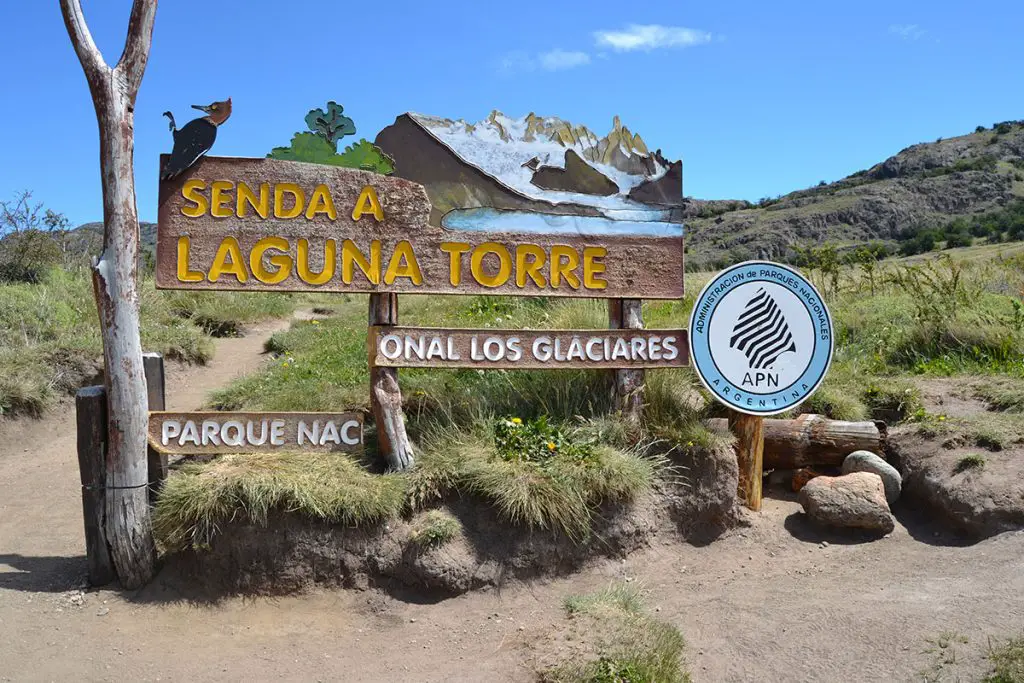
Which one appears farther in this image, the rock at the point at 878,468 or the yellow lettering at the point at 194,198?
the rock at the point at 878,468

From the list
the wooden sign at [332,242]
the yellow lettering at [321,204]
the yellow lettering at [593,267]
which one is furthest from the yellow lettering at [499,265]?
the yellow lettering at [321,204]

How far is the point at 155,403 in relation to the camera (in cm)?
579

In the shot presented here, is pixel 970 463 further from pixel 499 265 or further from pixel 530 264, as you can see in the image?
pixel 499 265

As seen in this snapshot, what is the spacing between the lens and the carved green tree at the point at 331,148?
620cm

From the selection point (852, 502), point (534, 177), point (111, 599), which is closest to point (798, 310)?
point (852, 502)

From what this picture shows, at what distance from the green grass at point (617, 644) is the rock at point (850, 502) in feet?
6.50

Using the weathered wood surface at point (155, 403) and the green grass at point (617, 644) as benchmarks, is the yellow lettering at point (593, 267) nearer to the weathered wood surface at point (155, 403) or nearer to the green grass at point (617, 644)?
the green grass at point (617, 644)

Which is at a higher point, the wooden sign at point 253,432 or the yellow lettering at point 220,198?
the yellow lettering at point 220,198

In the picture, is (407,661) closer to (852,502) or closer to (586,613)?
(586,613)

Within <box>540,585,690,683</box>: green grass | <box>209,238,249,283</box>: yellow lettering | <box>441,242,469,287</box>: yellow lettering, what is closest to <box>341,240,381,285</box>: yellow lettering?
<box>441,242,469,287</box>: yellow lettering

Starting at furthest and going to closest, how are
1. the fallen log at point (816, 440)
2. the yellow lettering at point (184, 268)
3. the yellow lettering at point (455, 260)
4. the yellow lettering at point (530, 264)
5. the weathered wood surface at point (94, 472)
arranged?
the fallen log at point (816, 440), the yellow lettering at point (530, 264), the yellow lettering at point (455, 260), the yellow lettering at point (184, 268), the weathered wood surface at point (94, 472)

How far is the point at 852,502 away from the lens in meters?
6.52

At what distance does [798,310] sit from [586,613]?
313cm

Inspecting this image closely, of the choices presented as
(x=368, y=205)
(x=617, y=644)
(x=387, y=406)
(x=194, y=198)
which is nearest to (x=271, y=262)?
(x=194, y=198)
